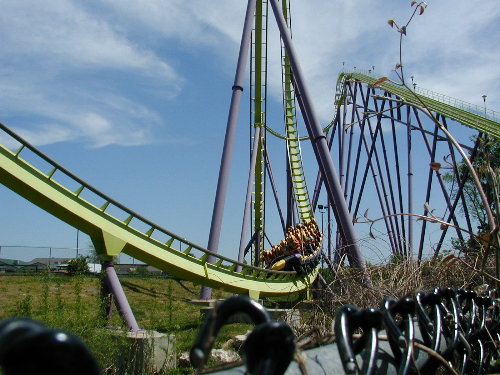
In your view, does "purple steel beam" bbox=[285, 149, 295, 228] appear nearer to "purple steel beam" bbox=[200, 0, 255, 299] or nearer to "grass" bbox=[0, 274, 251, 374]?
"grass" bbox=[0, 274, 251, 374]

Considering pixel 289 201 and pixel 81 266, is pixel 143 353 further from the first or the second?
pixel 289 201

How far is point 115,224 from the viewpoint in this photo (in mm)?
5340

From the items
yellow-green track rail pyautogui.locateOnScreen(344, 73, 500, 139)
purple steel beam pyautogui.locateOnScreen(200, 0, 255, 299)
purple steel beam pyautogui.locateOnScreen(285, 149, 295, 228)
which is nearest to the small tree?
purple steel beam pyautogui.locateOnScreen(200, 0, 255, 299)

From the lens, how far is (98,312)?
3.98m

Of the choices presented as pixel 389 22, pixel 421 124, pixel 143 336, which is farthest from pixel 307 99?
pixel 421 124

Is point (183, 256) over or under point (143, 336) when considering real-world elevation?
over

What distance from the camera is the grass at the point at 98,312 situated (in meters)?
3.49

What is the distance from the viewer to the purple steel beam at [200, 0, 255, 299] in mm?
7555

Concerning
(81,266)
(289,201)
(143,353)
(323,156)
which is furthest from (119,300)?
A: (289,201)

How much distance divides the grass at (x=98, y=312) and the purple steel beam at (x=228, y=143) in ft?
3.11

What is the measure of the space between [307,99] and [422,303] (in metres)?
6.38

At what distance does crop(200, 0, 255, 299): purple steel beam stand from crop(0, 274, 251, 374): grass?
3.11ft

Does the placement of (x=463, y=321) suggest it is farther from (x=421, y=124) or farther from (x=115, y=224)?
(x=421, y=124)

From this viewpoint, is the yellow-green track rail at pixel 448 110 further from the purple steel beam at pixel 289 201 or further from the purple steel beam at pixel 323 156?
the purple steel beam at pixel 323 156
